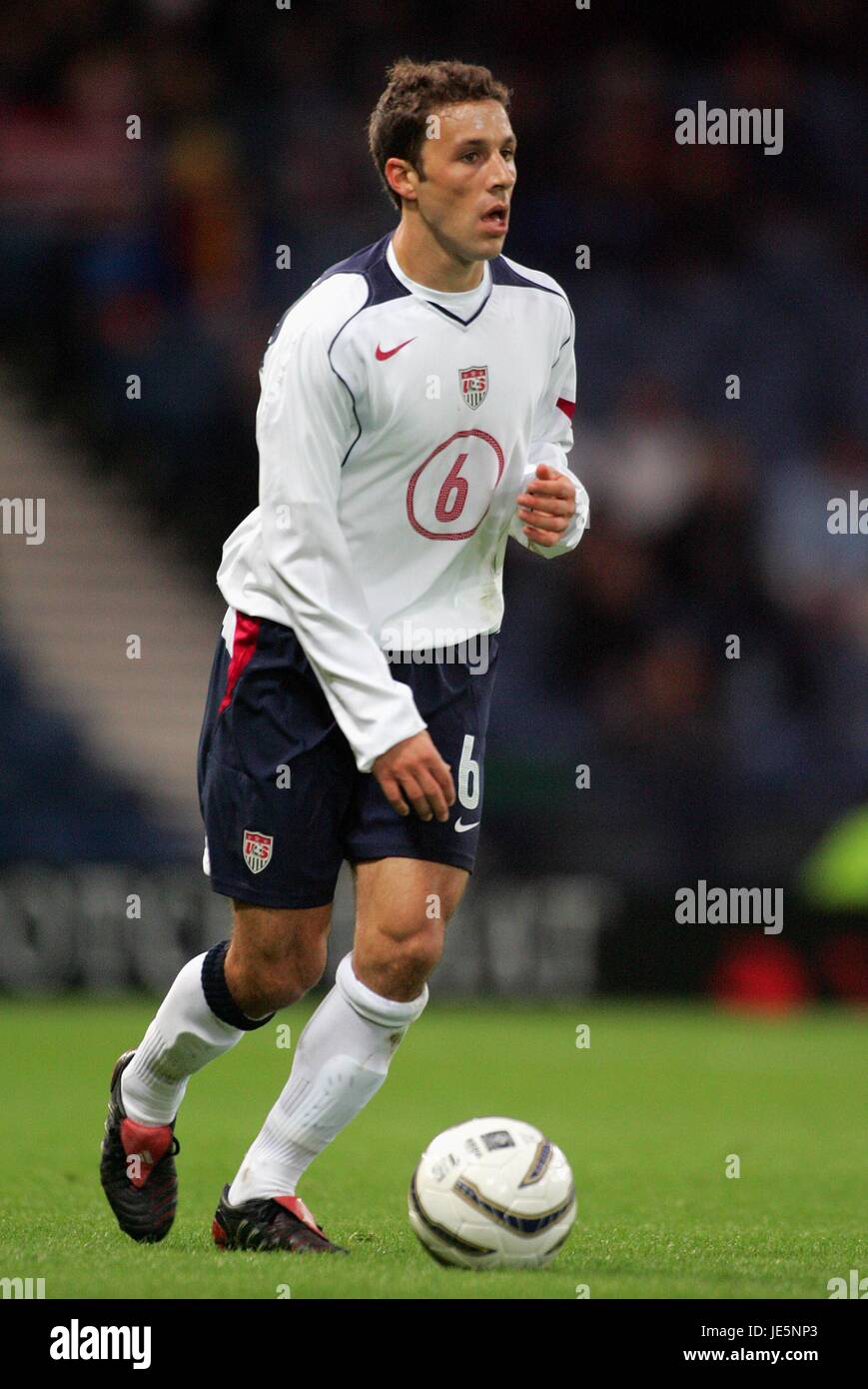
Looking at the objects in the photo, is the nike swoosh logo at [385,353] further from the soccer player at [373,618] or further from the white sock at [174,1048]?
the white sock at [174,1048]

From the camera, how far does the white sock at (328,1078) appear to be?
4.30 m

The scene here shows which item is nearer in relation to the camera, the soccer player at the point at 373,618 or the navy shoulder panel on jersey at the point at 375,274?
the soccer player at the point at 373,618

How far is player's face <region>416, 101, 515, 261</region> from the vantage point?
13.8 ft

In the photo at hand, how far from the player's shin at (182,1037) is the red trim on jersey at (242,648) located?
1.82 ft

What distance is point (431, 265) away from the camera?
4.32m

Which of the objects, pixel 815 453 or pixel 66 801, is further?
pixel 815 453

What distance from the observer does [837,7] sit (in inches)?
586

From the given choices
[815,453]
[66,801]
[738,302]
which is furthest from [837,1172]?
[738,302]

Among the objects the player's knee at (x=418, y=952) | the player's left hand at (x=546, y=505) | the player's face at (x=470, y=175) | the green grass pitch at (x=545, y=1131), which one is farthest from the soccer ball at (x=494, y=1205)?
the player's face at (x=470, y=175)

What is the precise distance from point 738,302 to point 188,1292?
1096 centimetres

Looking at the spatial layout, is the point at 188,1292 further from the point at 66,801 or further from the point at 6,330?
the point at 6,330

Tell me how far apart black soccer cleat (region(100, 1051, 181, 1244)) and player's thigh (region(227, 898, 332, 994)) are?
0.50 m

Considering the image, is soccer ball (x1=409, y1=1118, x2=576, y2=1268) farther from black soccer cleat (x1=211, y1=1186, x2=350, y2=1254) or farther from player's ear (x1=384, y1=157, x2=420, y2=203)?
player's ear (x1=384, y1=157, x2=420, y2=203)

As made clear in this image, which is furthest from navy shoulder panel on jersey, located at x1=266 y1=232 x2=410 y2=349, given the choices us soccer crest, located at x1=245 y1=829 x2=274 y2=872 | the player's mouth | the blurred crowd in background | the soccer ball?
the blurred crowd in background
